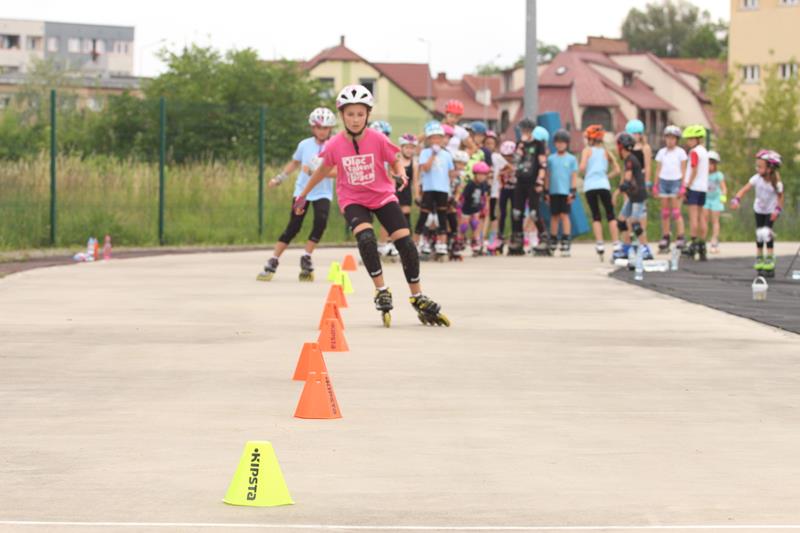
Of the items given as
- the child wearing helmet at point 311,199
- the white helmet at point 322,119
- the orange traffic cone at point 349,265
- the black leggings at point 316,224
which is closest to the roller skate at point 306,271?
the child wearing helmet at point 311,199

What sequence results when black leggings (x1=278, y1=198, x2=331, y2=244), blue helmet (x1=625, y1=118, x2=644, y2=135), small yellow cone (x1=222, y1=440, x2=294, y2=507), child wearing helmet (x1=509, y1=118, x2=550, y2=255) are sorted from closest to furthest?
small yellow cone (x1=222, y1=440, x2=294, y2=507), black leggings (x1=278, y1=198, x2=331, y2=244), blue helmet (x1=625, y1=118, x2=644, y2=135), child wearing helmet (x1=509, y1=118, x2=550, y2=255)

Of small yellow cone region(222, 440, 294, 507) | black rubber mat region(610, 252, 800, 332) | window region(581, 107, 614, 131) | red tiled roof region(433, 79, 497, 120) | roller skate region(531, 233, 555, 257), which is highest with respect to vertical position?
red tiled roof region(433, 79, 497, 120)

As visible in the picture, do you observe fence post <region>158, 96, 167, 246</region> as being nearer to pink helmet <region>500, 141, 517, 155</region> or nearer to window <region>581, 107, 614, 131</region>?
pink helmet <region>500, 141, 517, 155</region>

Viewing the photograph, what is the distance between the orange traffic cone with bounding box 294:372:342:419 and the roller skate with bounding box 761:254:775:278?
12452 mm

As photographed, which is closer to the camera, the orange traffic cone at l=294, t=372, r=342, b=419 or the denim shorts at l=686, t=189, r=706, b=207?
the orange traffic cone at l=294, t=372, r=342, b=419

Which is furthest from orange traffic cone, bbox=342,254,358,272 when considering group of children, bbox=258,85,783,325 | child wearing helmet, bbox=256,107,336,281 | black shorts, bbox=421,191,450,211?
child wearing helmet, bbox=256,107,336,281

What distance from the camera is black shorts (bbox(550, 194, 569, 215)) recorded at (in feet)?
82.8

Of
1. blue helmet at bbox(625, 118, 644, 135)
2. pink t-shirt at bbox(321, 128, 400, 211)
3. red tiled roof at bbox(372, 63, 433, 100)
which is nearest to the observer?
pink t-shirt at bbox(321, 128, 400, 211)

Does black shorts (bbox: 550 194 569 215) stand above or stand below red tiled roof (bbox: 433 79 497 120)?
below

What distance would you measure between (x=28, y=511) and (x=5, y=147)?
1009 inches

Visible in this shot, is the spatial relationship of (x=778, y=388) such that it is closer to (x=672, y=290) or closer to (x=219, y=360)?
(x=219, y=360)

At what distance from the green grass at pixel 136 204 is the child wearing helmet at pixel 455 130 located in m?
6.14

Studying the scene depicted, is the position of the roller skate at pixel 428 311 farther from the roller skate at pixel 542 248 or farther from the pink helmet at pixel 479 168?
the roller skate at pixel 542 248

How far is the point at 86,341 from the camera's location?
39.4 feet
